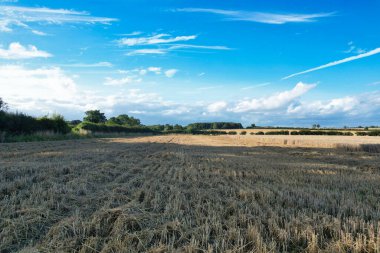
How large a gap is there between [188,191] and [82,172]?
4170 mm

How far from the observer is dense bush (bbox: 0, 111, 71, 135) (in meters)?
29.0

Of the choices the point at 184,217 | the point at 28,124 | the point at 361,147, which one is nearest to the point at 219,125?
the point at 28,124

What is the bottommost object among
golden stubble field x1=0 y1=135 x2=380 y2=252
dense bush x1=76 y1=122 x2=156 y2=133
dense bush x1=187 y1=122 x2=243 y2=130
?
golden stubble field x1=0 y1=135 x2=380 y2=252

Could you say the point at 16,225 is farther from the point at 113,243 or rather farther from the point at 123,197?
the point at 123,197

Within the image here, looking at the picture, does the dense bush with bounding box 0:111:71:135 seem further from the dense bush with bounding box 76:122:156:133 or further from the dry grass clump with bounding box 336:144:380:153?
the dry grass clump with bounding box 336:144:380:153

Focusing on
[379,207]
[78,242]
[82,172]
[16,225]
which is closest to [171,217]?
[78,242]

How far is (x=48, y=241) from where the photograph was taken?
416 cm

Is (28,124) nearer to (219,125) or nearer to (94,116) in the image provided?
(94,116)

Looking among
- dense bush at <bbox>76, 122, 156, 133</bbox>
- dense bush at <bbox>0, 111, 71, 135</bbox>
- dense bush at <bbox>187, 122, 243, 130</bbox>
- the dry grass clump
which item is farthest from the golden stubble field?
dense bush at <bbox>187, 122, 243, 130</bbox>

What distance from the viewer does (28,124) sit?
32.2m

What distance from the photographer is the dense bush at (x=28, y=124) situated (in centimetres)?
2903

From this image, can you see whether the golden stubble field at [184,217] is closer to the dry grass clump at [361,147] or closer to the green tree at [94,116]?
the dry grass clump at [361,147]

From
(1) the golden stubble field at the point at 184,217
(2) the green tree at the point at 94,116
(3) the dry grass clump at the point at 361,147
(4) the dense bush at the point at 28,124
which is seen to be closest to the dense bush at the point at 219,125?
(2) the green tree at the point at 94,116

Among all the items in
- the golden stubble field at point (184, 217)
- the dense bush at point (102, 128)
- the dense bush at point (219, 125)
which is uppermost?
the dense bush at point (219, 125)
